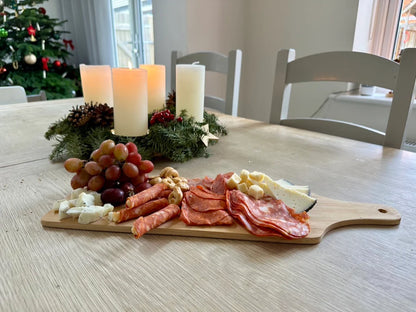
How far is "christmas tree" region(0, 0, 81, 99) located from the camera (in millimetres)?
2803

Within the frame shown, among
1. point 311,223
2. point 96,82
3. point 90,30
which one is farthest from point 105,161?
point 90,30

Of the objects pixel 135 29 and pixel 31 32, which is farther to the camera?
pixel 135 29

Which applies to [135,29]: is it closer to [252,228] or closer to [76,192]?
[76,192]

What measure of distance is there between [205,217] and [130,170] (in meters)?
0.15

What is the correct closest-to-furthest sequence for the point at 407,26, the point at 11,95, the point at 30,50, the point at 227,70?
the point at 227,70
the point at 11,95
the point at 407,26
the point at 30,50

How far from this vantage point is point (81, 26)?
3756mm

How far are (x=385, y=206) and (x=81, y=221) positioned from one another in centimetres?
51

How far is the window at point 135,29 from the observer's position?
3.05 m

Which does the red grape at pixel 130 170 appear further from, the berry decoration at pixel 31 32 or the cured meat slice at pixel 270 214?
the berry decoration at pixel 31 32

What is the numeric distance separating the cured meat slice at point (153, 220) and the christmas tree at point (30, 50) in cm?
301

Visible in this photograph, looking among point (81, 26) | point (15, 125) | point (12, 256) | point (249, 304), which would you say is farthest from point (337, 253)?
point (81, 26)

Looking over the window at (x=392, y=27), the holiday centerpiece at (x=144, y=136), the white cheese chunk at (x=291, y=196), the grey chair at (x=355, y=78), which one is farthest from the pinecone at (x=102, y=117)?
the window at (x=392, y=27)

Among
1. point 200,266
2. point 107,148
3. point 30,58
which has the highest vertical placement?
point 30,58

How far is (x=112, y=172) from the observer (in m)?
0.51
